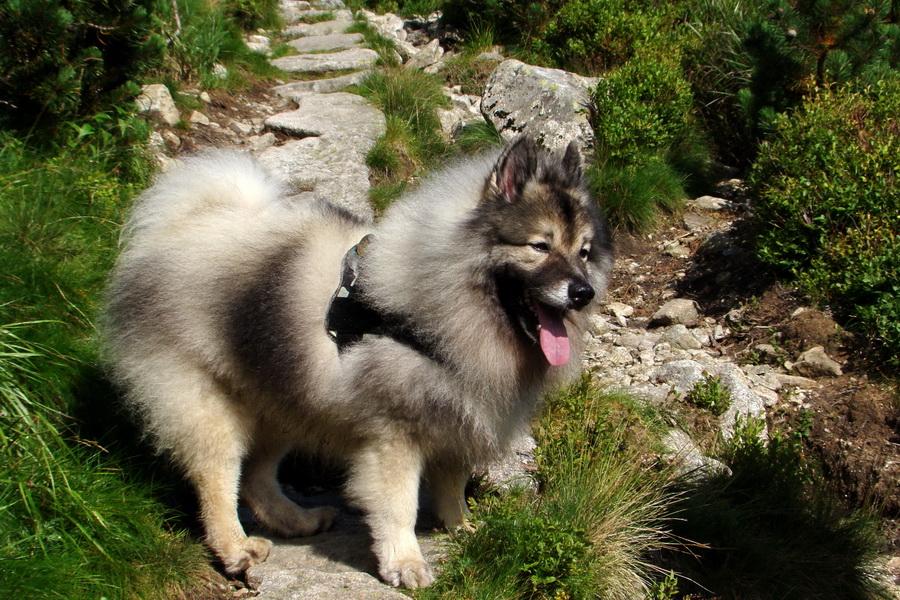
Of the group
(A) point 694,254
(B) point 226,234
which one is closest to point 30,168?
(B) point 226,234

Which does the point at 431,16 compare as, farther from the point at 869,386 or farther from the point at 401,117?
the point at 869,386

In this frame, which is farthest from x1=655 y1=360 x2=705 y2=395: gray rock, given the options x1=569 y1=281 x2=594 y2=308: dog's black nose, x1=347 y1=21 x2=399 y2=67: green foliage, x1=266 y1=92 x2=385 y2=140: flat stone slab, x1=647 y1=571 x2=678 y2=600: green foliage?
x1=347 y1=21 x2=399 y2=67: green foliage

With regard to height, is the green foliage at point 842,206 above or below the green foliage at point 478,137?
above

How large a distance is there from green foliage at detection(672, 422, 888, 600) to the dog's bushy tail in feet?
8.51

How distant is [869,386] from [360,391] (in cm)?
359

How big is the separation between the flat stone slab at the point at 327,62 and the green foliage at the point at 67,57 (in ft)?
14.7

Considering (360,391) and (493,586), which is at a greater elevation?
(360,391)

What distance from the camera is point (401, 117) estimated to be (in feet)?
26.3

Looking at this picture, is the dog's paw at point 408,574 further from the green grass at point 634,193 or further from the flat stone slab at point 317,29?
the flat stone slab at point 317,29

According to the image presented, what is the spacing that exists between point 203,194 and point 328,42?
8638 millimetres

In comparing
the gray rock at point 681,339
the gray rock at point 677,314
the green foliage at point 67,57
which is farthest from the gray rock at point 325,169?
the gray rock at point 681,339

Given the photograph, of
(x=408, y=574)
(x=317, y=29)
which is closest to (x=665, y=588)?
(x=408, y=574)

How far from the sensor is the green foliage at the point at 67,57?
454 cm

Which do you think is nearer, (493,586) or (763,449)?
(493,586)
